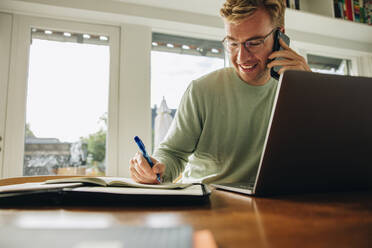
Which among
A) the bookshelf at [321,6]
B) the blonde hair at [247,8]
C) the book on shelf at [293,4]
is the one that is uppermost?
the bookshelf at [321,6]

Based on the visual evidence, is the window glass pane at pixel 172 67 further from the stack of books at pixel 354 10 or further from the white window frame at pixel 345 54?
the stack of books at pixel 354 10

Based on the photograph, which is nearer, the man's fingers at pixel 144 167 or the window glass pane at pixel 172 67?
the man's fingers at pixel 144 167

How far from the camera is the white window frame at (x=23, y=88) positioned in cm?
230

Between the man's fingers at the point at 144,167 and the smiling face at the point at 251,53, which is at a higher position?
the smiling face at the point at 251,53

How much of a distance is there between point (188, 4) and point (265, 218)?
2.55 metres

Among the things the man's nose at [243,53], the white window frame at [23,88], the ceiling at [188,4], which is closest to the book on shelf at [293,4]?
the ceiling at [188,4]

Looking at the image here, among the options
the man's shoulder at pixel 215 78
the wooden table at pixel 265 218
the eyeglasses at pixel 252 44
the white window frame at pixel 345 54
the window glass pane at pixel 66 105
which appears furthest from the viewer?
the white window frame at pixel 345 54

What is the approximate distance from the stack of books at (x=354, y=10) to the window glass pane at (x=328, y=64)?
0.65 m

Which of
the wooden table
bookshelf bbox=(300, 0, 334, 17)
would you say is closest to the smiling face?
the wooden table

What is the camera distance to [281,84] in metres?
0.46

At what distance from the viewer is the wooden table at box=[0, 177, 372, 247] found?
28 centimetres

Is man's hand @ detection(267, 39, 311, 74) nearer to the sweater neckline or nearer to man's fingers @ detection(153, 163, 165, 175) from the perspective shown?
the sweater neckline

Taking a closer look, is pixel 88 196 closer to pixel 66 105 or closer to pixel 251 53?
pixel 251 53

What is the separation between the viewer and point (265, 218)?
372mm
